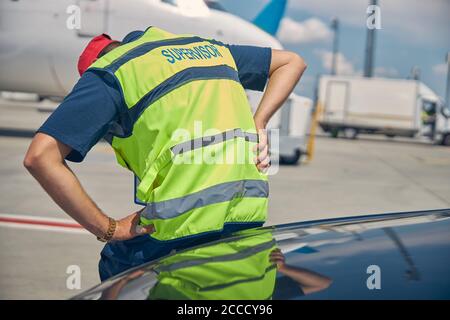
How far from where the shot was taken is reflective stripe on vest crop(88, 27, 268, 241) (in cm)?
198

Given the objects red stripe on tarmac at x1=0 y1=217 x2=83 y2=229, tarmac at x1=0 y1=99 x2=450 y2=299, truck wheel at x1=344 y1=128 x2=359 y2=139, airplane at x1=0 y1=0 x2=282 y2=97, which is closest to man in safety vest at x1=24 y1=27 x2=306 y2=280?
tarmac at x1=0 y1=99 x2=450 y2=299

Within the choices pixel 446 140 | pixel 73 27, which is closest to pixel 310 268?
pixel 73 27

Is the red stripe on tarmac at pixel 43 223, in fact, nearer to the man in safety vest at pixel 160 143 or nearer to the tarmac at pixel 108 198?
the tarmac at pixel 108 198

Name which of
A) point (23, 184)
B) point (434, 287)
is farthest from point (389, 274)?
point (23, 184)

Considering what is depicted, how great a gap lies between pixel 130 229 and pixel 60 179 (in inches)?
10.9

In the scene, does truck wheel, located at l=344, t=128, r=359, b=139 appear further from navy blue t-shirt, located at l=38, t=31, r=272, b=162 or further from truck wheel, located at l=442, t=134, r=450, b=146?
navy blue t-shirt, located at l=38, t=31, r=272, b=162

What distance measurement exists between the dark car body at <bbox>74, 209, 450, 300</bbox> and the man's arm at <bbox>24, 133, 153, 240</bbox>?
0.20 meters

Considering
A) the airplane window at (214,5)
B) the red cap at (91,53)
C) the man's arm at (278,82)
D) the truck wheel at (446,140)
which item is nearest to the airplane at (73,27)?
the airplane window at (214,5)

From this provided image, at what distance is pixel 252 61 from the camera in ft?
7.76

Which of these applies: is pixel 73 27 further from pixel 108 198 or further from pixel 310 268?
pixel 310 268

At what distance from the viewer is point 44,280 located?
4.81m

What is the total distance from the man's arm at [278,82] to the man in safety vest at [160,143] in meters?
0.19

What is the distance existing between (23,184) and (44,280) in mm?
4542

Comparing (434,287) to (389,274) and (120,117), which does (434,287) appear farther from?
(120,117)
